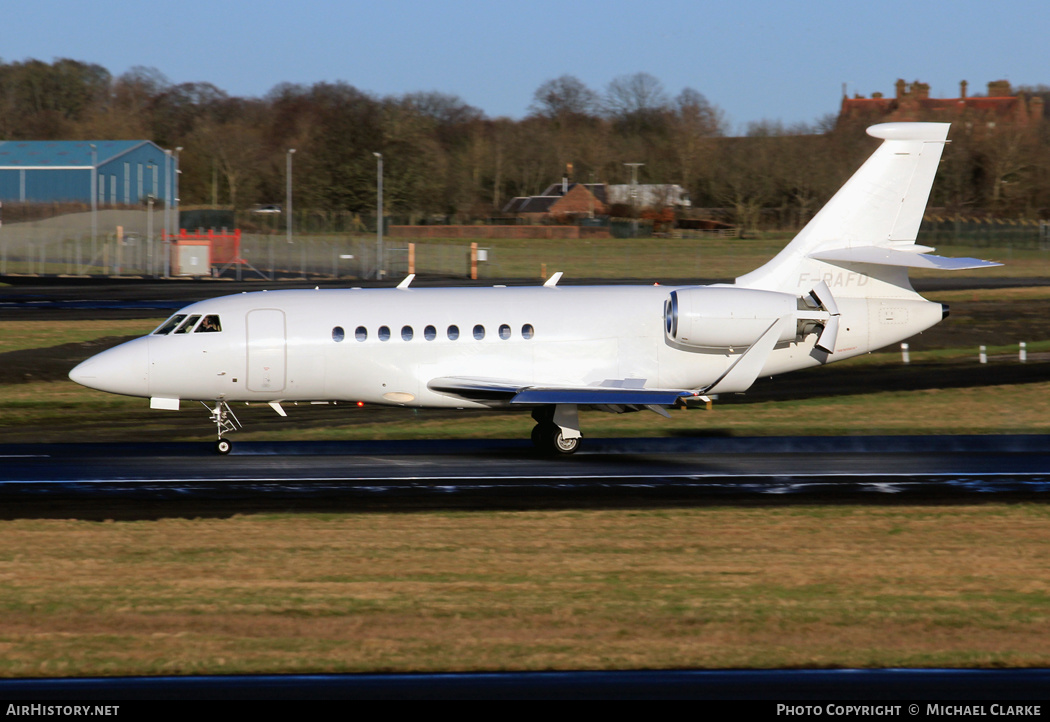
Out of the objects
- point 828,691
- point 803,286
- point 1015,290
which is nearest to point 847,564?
point 828,691

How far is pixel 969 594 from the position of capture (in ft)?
39.9

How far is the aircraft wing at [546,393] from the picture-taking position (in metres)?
19.9

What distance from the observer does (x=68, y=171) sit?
316ft

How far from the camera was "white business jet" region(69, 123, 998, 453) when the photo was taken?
2094 cm

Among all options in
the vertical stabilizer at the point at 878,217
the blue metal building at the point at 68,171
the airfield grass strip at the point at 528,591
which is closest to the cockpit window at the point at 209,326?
the airfield grass strip at the point at 528,591

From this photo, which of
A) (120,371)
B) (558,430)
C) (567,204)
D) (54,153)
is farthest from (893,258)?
(54,153)

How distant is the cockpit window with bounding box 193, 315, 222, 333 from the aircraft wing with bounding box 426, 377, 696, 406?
13.9 ft

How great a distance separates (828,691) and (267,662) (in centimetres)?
493

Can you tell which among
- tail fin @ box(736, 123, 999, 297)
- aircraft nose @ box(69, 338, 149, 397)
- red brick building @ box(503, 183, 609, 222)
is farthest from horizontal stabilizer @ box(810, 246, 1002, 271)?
red brick building @ box(503, 183, 609, 222)

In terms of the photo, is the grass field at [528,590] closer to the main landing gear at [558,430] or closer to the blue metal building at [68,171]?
the main landing gear at [558,430]

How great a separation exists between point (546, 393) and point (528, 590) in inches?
323

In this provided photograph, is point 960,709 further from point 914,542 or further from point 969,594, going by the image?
point 914,542

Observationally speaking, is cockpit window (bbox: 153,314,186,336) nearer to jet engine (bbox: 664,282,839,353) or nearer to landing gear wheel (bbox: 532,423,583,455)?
landing gear wheel (bbox: 532,423,583,455)

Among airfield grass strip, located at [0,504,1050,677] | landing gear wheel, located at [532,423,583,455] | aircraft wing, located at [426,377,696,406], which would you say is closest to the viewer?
airfield grass strip, located at [0,504,1050,677]
